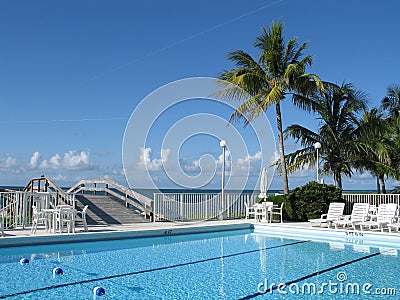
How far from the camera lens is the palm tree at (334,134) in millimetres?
19606

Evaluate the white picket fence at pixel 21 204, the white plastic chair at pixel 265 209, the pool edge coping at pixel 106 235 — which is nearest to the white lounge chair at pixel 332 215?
the white plastic chair at pixel 265 209

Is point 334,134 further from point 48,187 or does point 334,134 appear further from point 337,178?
point 48,187

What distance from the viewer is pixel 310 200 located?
15125 mm

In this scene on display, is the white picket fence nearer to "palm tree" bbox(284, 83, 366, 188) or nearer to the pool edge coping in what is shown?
the pool edge coping

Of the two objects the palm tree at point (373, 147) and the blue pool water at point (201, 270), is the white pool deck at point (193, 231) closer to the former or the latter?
the blue pool water at point (201, 270)

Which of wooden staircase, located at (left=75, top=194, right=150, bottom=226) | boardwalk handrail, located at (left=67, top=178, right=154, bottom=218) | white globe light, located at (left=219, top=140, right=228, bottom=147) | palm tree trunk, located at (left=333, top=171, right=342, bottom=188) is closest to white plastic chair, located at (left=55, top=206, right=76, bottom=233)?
wooden staircase, located at (left=75, top=194, right=150, bottom=226)

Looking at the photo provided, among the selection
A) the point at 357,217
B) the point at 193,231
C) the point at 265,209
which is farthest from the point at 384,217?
the point at 193,231

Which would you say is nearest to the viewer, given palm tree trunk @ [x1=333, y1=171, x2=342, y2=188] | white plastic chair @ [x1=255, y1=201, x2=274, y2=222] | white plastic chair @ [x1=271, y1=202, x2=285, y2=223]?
white plastic chair @ [x1=271, y1=202, x2=285, y2=223]

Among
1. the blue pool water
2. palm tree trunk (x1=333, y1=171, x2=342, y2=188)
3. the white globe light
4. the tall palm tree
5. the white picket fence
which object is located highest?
the tall palm tree

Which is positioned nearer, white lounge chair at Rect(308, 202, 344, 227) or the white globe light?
white lounge chair at Rect(308, 202, 344, 227)

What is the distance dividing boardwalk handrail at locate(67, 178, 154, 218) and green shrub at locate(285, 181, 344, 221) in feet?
16.8

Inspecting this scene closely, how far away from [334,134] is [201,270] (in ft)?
46.7

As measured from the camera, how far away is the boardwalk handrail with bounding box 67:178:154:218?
1417cm

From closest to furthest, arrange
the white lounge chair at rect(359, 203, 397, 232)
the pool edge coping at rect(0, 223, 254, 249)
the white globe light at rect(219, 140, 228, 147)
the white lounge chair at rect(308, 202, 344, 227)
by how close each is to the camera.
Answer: the pool edge coping at rect(0, 223, 254, 249)
the white lounge chair at rect(359, 203, 397, 232)
the white lounge chair at rect(308, 202, 344, 227)
the white globe light at rect(219, 140, 228, 147)
